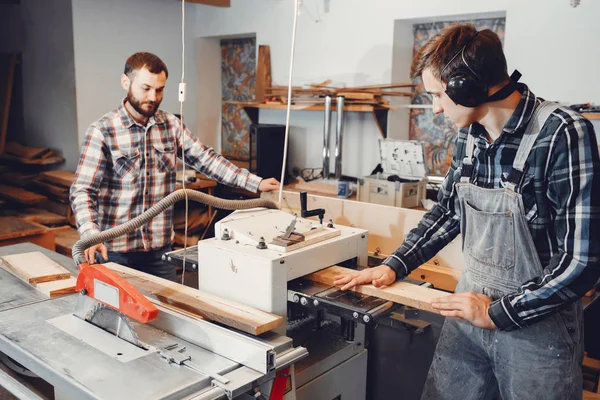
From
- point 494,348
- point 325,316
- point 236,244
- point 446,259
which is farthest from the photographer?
point 446,259

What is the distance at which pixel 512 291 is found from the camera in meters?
1.27

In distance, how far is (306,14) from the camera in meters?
4.45

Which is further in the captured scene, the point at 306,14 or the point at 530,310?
the point at 306,14

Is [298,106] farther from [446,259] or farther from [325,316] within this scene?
[325,316]

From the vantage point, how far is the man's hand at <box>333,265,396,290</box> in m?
1.41

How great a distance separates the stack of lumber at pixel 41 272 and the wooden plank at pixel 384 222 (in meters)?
0.92

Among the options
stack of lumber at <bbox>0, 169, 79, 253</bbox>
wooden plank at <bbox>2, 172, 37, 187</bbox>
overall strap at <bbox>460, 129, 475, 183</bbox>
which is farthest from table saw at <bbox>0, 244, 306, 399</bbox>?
wooden plank at <bbox>2, 172, 37, 187</bbox>

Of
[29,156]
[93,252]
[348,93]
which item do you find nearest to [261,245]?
[93,252]

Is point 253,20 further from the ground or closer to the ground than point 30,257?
further from the ground

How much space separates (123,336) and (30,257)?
0.84 metres

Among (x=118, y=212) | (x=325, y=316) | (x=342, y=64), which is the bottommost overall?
(x=325, y=316)

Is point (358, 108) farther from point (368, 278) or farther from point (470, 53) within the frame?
point (470, 53)

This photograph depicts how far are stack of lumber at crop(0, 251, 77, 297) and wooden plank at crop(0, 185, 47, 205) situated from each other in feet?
8.57

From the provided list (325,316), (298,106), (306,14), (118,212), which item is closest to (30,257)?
(118,212)
